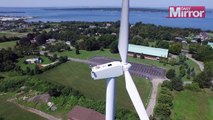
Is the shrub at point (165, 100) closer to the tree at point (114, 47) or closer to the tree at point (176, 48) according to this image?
the tree at point (176, 48)

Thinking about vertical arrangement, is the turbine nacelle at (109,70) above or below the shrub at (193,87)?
above

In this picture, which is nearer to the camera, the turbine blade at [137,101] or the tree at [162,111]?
the turbine blade at [137,101]

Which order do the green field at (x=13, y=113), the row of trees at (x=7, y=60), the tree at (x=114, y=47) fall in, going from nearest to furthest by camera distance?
the green field at (x=13, y=113), the row of trees at (x=7, y=60), the tree at (x=114, y=47)

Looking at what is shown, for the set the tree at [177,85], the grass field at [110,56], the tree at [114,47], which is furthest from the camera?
the tree at [114,47]

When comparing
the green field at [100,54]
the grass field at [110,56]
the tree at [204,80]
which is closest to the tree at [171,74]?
the tree at [204,80]

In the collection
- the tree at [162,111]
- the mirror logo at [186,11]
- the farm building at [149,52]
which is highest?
the mirror logo at [186,11]

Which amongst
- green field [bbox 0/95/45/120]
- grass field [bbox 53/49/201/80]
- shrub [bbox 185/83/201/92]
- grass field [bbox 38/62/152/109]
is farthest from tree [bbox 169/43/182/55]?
green field [bbox 0/95/45/120]

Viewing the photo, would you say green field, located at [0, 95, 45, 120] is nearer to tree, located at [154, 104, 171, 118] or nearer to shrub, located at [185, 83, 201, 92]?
tree, located at [154, 104, 171, 118]
